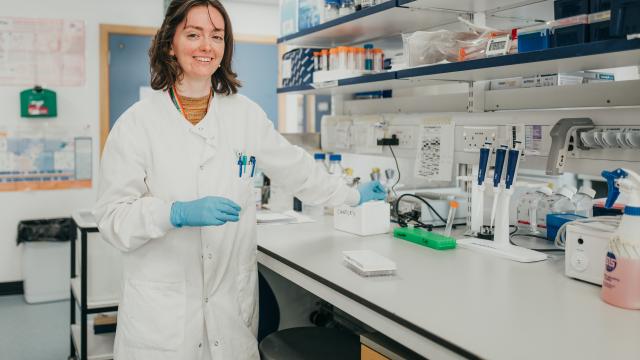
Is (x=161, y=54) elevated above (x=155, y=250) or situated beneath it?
elevated above

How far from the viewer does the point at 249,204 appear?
1745 millimetres

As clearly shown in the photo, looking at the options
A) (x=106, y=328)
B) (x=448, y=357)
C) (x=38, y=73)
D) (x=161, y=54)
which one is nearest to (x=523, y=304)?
(x=448, y=357)

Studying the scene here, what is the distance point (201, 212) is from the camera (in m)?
1.45

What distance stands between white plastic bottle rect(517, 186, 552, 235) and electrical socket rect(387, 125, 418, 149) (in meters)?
0.57

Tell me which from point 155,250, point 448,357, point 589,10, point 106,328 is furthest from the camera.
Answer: point 106,328

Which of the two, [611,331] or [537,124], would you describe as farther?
[537,124]

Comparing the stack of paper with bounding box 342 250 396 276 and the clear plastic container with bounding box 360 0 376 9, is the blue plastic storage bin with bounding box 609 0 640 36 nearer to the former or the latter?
the stack of paper with bounding box 342 250 396 276

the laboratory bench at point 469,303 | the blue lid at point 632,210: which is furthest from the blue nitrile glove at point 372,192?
the blue lid at point 632,210

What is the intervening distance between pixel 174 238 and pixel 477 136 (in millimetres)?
1190

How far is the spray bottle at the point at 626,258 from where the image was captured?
120 centimetres

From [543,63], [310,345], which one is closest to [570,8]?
[543,63]

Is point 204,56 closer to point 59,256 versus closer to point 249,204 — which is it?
point 249,204

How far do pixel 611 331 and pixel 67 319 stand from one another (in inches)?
132

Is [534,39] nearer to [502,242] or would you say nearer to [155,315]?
[502,242]
